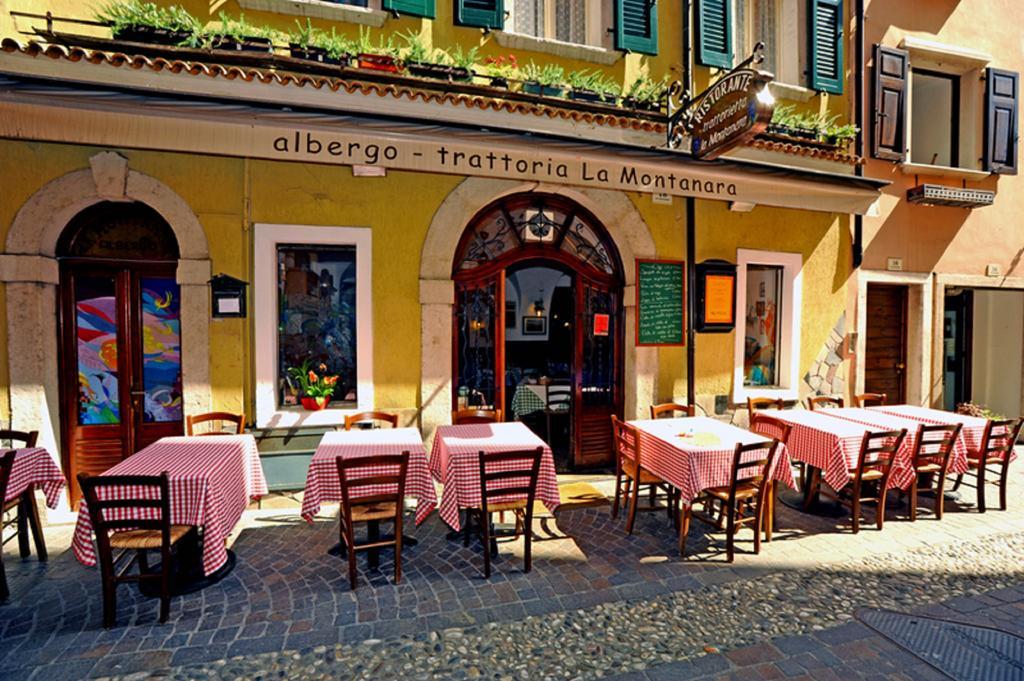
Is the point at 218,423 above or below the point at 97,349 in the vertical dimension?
below

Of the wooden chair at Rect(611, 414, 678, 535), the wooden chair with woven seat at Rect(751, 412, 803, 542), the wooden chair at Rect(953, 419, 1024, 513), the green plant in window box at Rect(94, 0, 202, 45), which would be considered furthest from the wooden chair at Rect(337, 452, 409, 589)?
the wooden chair at Rect(953, 419, 1024, 513)

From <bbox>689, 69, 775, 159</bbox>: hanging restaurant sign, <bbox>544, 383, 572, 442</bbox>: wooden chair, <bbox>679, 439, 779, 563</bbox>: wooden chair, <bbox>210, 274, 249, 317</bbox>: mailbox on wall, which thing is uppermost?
<bbox>689, 69, 775, 159</bbox>: hanging restaurant sign

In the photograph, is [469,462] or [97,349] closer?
[469,462]

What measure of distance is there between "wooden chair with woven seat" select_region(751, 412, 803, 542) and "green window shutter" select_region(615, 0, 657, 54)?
16.2ft

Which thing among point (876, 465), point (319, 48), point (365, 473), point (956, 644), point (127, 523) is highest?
point (319, 48)

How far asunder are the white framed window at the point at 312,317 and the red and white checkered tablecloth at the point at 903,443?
560 cm

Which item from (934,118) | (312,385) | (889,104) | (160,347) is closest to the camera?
(160,347)

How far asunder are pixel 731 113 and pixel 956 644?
14.8ft

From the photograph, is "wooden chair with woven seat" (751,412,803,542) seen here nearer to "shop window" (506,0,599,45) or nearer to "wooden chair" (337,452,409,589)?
"wooden chair" (337,452,409,589)

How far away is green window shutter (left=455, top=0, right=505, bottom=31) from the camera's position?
5.91m

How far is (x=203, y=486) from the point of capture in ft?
11.8

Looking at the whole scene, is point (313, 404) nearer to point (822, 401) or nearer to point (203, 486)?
point (203, 486)

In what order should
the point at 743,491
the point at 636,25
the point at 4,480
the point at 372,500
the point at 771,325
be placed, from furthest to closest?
the point at 771,325
the point at 636,25
the point at 743,491
the point at 372,500
the point at 4,480

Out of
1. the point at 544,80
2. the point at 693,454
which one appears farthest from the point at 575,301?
the point at 693,454
